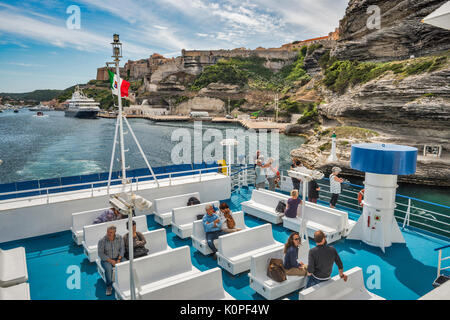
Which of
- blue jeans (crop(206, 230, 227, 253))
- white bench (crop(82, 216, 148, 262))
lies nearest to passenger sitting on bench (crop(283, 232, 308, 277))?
blue jeans (crop(206, 230, 227, 253))

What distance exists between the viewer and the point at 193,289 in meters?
4.42

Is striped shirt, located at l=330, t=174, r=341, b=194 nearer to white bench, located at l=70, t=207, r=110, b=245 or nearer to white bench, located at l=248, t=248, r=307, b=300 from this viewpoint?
white bench, located at l=248, t=248, r=307, b=300

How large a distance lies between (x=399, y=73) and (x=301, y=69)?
82.8 meters

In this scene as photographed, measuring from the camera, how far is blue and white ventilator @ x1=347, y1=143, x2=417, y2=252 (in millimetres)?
6416

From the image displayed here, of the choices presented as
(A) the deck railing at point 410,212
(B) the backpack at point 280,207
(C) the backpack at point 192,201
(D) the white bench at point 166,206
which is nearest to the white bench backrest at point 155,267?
(D) the white bench at point 166,206

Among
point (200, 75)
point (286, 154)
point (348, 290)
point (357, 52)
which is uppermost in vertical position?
point (200, 75)

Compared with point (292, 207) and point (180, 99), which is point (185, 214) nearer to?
point (292, 207)

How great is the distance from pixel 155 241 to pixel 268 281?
96.3 inches

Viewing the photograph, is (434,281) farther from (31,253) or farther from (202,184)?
(31,253)

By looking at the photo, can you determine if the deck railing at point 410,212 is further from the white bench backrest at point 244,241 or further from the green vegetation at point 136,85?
the green vegetation at point 136,85

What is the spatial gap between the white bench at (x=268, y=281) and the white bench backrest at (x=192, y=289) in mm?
791

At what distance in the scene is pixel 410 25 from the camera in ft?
102

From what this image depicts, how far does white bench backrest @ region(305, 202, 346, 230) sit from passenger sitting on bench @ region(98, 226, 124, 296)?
4.79m

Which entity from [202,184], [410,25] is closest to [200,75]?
[410,25]
